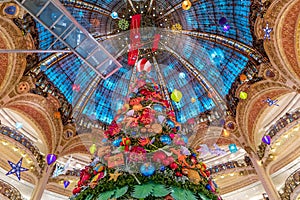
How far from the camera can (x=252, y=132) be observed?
48.0ft

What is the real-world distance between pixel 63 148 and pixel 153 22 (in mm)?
8915

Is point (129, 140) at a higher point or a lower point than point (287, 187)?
lower

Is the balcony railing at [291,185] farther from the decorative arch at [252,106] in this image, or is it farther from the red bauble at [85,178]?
the red bauble at [85,178]

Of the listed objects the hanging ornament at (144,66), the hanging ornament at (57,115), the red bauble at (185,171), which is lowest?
the red bauble at (185,171)

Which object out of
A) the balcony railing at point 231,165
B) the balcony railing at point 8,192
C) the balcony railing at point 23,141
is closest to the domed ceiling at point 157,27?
the balcony railing at point 23,141

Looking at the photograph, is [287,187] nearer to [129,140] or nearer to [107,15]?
[129,140]

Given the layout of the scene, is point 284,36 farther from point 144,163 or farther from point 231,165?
point 144,163

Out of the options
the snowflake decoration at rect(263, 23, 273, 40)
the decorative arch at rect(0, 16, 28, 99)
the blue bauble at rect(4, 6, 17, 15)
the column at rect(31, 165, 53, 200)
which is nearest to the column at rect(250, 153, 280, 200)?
the snowflake decoration at rect(263, 23, 273, 40)

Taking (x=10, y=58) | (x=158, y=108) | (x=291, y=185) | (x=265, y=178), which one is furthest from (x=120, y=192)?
(x=291, y=185)

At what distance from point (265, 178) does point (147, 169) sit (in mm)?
11362

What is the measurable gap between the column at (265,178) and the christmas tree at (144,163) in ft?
31.9

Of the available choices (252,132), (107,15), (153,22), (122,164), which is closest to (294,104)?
(252,132)

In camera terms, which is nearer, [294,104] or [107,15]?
[107,15]

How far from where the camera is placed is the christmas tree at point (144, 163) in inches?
150
